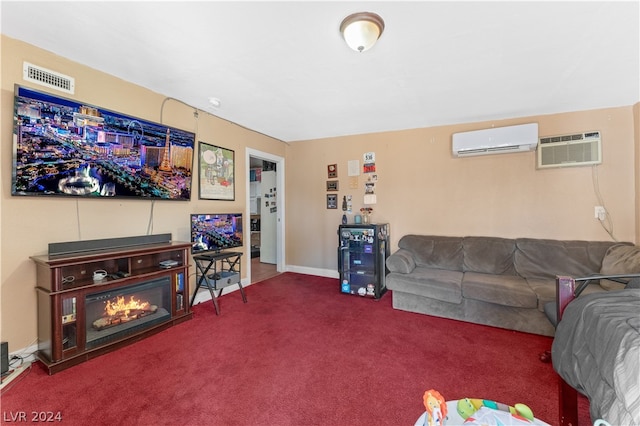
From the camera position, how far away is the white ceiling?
1.65m

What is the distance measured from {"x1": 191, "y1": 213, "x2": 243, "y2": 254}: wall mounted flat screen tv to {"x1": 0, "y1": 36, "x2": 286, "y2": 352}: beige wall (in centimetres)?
24

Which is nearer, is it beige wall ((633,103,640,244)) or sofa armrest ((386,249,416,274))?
beige wall ((633,103,640,244))

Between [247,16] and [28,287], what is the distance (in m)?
2.63

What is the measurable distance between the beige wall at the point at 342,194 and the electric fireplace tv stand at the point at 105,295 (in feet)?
0.64

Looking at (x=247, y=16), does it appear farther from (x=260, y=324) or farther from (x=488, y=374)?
(x=488, y=374)

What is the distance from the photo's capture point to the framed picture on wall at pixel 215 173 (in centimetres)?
335

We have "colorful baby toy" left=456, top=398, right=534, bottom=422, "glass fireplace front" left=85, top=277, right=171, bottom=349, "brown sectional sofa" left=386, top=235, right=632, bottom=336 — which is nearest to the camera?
"colorful baby toy" left=456, top=398, right=534, bottom=422

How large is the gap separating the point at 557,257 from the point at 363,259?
2.22 meters

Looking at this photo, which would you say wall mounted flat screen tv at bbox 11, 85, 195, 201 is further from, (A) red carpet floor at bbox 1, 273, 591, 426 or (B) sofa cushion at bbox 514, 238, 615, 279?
(B) sofa cushion at bbox 514, 238, 615, 279

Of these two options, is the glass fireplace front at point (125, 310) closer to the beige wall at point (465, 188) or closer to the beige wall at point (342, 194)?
the beige wall at point (342, 194)

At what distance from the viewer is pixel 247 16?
170 cm

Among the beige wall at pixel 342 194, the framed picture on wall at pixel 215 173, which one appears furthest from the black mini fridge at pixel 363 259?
the framed picture on wall at pixel 215 173

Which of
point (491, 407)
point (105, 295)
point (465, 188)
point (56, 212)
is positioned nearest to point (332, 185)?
point (465, 188)

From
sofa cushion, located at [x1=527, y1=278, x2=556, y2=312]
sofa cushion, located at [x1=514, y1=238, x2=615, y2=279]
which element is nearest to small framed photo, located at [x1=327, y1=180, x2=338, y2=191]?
sofa cushion, located at [x1=514, y1=238, x2=615, y2=279]
